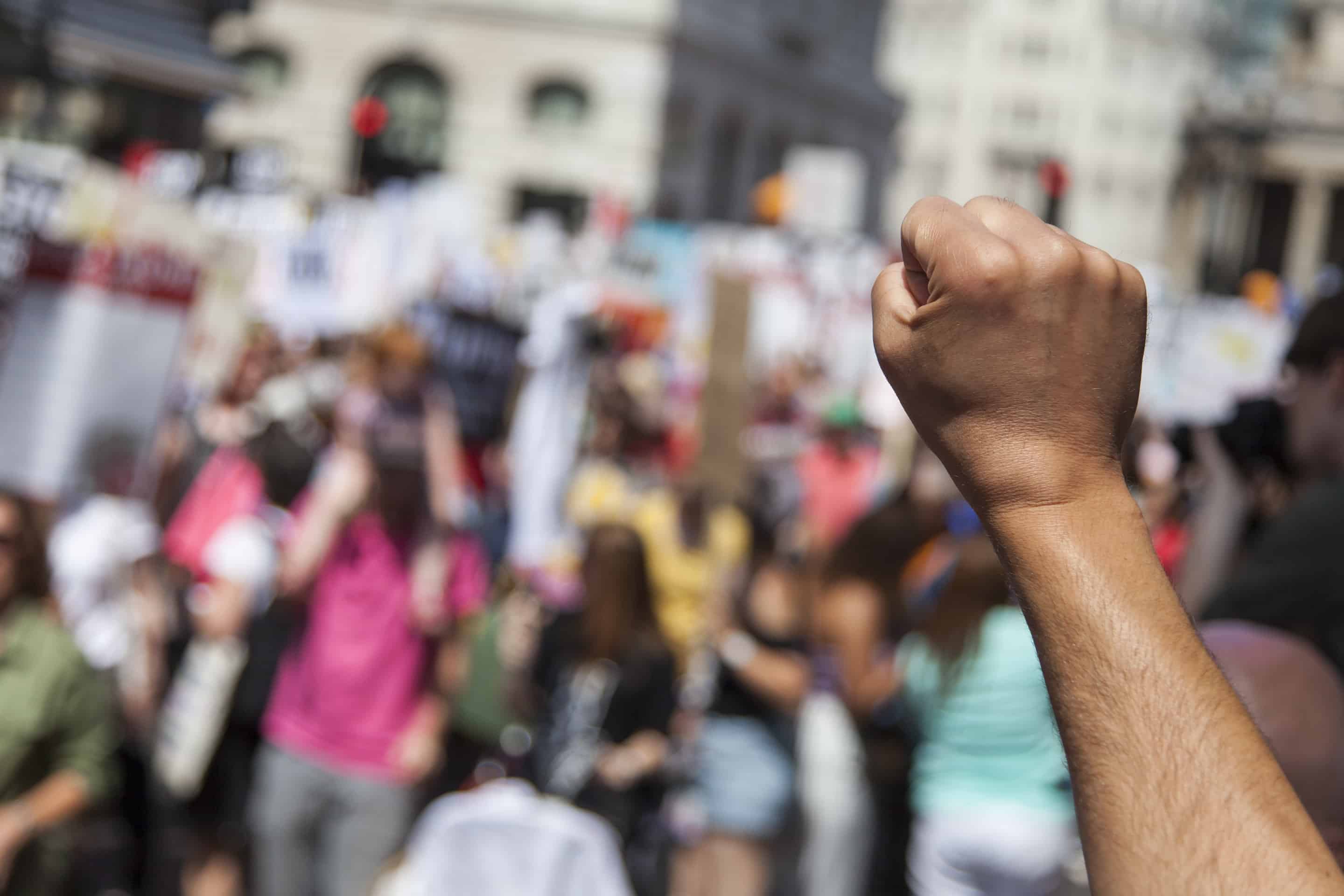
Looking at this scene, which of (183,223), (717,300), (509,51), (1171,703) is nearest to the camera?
(1171,703)

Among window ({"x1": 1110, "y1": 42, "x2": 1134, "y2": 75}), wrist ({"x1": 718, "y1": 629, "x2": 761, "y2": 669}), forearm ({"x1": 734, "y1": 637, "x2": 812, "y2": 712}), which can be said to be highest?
window ({"x1": 1110, "y1": 42, "x2": 1134, "y2": 75})

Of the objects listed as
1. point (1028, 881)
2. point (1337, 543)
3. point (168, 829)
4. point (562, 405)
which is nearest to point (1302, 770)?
point (1337, 543)

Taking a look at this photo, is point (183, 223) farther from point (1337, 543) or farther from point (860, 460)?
point (860, 460)

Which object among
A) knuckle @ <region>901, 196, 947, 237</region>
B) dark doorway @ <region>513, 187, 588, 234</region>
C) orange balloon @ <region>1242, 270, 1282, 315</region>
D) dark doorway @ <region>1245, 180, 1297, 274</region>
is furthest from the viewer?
dark doorway @ <region>1245, 180, 1297, 274</region>

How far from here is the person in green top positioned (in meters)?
4.00

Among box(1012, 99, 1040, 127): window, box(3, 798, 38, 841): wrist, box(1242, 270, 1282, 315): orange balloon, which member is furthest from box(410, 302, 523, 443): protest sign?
box(1012, 99, 1040, 127): window

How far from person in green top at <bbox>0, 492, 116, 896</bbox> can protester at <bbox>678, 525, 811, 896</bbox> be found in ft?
6.14

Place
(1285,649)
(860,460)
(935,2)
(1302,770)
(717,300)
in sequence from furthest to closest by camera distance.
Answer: (935,2) < (860,460) < (717,300) < (1285,649) < (1302,770)

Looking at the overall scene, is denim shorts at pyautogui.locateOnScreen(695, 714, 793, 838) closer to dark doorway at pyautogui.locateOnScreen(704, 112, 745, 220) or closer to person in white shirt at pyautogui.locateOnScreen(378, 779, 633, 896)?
person in white shirt at pyautogui.locateOnScreen(378, 779, 633, 896)

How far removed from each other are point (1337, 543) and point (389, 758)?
3206 mm

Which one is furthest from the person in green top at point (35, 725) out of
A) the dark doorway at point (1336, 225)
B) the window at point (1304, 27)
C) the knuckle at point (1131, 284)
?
the window at point (1304, 27)

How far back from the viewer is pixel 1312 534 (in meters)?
2.30

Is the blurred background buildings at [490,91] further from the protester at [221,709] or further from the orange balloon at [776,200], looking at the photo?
the protester at [221,709]

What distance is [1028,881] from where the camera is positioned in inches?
162
